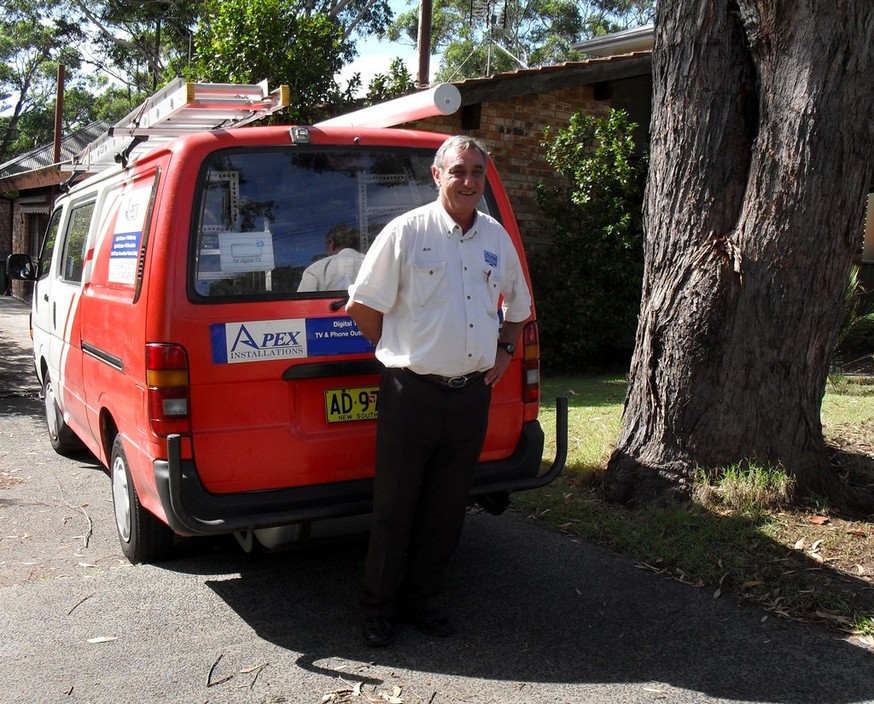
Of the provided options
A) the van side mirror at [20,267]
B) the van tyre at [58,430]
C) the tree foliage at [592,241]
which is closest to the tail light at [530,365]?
the van tyre at [58,430]

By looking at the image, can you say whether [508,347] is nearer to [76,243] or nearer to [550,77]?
[76,243]

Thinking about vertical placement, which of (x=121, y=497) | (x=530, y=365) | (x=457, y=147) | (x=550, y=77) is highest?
(x=550, y=77)

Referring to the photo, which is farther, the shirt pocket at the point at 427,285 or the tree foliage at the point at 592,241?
the tree foliage at the point at 592,241

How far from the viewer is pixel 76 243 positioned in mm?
5922

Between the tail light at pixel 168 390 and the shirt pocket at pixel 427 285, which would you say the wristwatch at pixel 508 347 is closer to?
the shirt pocket at pixel 427 285

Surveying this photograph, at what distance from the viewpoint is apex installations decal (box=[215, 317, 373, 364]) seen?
149 inches

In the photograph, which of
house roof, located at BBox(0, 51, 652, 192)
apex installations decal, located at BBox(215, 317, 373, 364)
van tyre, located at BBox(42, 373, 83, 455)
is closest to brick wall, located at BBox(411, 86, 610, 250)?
house roof, located at BBox(0, 51, 652, 192)

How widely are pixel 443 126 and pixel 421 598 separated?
760 cm

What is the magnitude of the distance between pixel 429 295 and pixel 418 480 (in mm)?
759

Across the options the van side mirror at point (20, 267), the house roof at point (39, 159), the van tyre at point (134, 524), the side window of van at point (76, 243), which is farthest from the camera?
the house roof at point (39, 159)

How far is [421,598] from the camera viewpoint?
155 inches

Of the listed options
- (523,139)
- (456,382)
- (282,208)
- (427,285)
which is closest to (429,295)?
(427,285)

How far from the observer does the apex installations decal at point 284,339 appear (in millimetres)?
3795

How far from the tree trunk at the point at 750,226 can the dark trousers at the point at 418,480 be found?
1.78 meters
